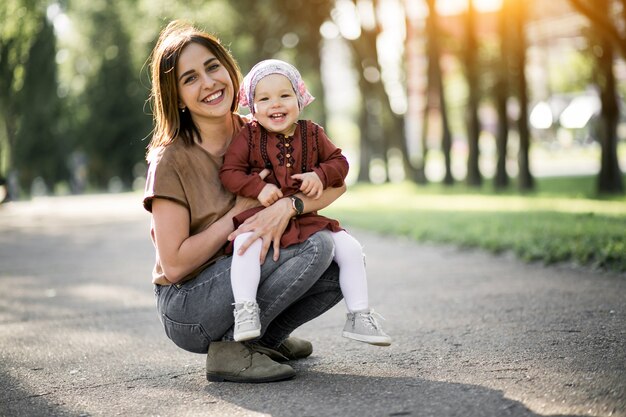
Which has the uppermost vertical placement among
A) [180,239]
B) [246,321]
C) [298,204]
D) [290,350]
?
[298,204]

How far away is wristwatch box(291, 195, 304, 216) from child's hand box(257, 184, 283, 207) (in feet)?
0.22

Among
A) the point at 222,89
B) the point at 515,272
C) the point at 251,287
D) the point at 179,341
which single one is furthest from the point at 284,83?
the point at 515,272

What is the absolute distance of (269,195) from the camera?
399 cm

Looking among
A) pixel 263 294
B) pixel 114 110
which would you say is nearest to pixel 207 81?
pixel 263 294

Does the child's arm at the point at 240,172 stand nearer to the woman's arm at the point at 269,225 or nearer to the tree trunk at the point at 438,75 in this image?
the woman's arm at the point at 269,225

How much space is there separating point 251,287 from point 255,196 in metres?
0.46

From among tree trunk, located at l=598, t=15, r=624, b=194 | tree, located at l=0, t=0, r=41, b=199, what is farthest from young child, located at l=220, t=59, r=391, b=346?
tree, located at l=0, t=0, r=41, b=199

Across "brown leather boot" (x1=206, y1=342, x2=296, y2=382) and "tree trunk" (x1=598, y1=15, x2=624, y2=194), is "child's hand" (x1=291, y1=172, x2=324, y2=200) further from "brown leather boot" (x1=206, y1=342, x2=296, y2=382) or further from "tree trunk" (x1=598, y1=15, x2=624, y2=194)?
"tree trunk" (x1=598, y1=15, x2=624, y2=194)

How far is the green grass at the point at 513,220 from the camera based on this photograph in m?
8.53

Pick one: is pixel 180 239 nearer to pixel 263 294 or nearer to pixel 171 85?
pixel 263 294

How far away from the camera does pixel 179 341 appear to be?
13.9 ft

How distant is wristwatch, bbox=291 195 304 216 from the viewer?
405 centimetres

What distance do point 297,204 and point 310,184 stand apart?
119 millimetres

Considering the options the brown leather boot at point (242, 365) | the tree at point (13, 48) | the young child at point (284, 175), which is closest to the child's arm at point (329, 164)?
the young child at point (284, 175)
